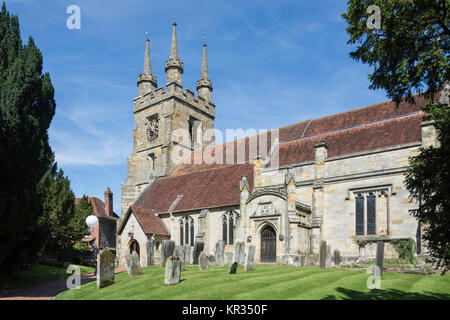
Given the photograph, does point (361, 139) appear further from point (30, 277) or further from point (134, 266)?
point (30, 277)

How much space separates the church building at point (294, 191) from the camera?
2039 cm

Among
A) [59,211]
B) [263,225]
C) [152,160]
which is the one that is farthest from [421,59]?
[152,160]

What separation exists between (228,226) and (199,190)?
194 inches

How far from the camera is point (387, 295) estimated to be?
11.2m

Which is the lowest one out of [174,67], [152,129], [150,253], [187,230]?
[150,253]

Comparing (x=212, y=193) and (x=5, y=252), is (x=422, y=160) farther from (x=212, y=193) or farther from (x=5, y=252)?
(x=212, y=193)

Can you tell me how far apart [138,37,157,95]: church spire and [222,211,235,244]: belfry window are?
23.6 metres

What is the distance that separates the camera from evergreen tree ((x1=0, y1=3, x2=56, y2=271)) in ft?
53.4

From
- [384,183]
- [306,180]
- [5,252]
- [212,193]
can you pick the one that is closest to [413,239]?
[384,183]

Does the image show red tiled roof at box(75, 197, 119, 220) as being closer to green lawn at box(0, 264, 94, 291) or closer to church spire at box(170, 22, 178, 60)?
church spire at box(170, 22, 178, 60)

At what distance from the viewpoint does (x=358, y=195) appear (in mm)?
21344

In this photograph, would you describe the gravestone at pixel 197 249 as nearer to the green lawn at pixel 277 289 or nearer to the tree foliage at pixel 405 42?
the green lawn at pixel 277 289

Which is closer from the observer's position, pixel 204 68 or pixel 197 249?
pixel 197 249
